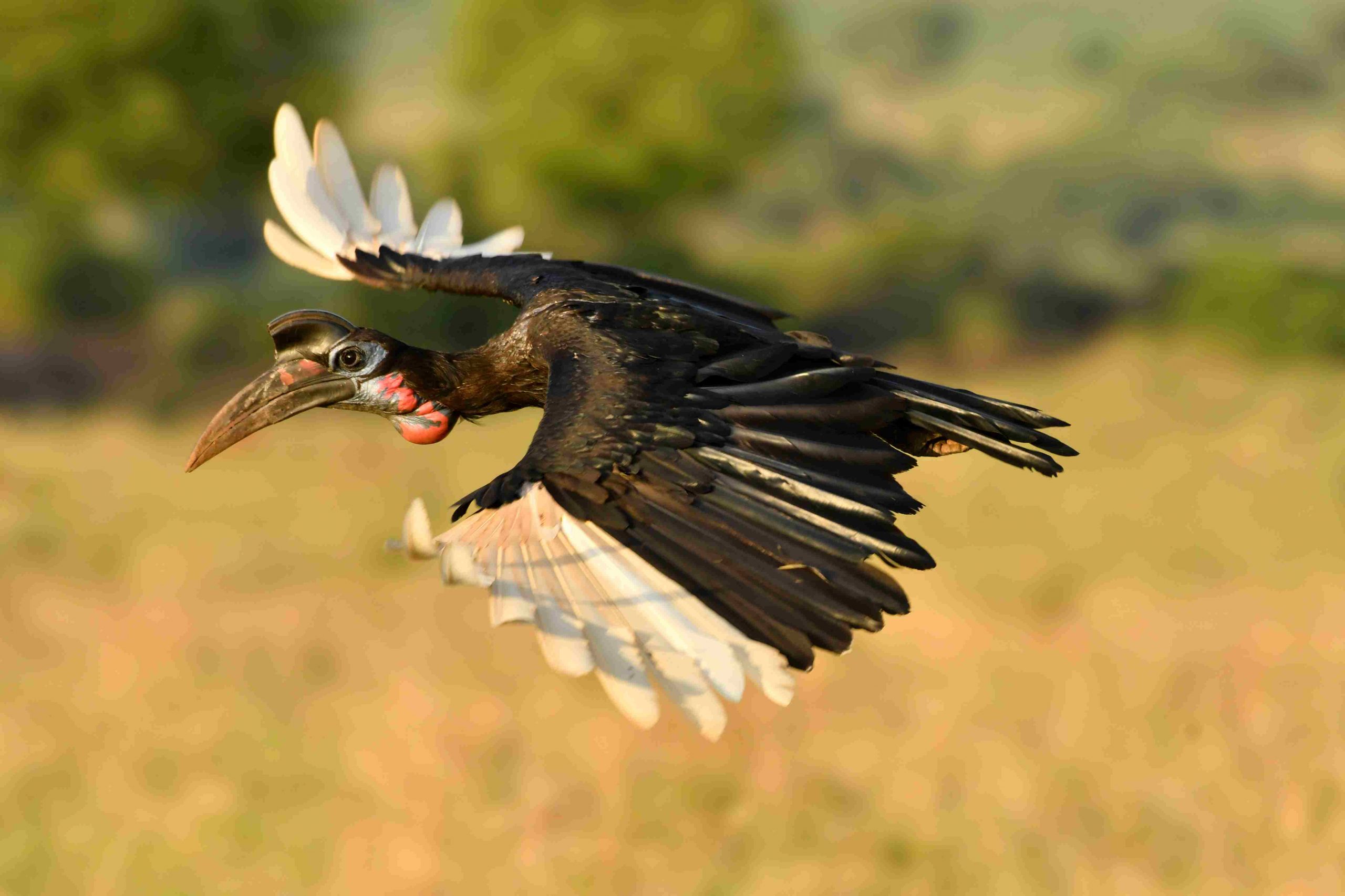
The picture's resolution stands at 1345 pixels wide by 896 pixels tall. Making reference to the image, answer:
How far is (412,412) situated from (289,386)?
1.90ft

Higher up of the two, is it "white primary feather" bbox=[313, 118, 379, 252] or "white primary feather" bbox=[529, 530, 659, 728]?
"white primary feather" bbox=[313, 118, 379, 252]

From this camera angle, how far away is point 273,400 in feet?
20.7

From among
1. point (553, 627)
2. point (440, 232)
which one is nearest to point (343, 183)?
point (440, 232)

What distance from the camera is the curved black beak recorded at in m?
6.24

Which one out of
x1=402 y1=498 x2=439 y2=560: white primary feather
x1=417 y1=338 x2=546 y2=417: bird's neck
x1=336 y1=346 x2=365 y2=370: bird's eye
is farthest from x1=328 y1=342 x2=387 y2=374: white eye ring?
x1=402 y1=498 x2=439 y2=560: white primary feather

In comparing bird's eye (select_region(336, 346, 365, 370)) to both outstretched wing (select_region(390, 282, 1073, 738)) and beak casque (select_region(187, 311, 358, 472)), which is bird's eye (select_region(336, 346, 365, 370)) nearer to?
beak casque (select_region(187, 311, 358, 472))

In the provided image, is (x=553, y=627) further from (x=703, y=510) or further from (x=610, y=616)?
(x=703, y=510)

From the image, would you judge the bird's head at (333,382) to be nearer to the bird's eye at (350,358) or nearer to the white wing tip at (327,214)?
the bird's eye at (350,358)

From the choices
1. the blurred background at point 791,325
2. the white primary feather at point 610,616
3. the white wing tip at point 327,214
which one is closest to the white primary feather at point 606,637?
the white primary feather at point 610,616

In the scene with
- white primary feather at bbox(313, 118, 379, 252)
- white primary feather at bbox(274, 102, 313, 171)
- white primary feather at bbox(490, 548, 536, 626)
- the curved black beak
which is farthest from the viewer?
white primary feather at bbox(313, 118, 379, 252)

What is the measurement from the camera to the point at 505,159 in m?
28.6

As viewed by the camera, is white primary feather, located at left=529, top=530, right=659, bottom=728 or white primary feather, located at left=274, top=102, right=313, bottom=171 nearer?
white primary feather, located at left=529, top=530, right=659, bottom=728

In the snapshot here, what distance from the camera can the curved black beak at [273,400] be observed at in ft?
20.5

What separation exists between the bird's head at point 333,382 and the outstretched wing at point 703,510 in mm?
999
